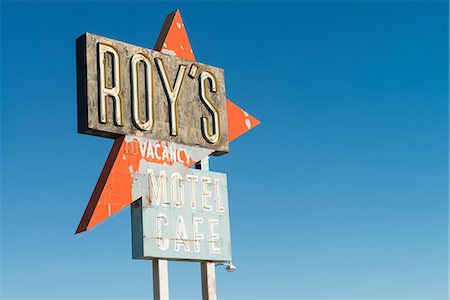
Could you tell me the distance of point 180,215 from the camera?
894 inches

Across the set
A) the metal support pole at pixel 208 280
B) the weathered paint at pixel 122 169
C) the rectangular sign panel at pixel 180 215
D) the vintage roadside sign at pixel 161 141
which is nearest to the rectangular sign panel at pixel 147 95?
the vintage roadside sign at pixel 161 141

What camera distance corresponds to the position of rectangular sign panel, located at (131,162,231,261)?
2189 centimetres

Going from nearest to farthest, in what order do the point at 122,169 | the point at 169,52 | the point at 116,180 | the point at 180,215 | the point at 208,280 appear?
the point at 116,180 → the point at 122,169 → the point at 180,215 → the point at 208,280 → the point at 169,52

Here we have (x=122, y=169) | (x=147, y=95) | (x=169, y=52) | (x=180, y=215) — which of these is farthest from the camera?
(x=169, y=52)

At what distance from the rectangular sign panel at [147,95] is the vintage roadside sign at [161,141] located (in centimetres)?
2

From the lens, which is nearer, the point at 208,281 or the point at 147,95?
the point at 147,95

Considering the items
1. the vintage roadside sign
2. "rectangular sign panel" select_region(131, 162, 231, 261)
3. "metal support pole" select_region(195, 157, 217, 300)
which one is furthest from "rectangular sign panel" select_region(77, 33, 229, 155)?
"metal support pole" select_region(195, 157, 217, 300)

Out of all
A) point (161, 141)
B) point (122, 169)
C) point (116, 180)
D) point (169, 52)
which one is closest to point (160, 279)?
point (116, 180)

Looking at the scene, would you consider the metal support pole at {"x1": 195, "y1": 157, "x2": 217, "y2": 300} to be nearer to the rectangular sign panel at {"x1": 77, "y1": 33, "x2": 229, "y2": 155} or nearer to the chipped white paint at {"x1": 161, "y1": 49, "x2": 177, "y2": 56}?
the rectangular sign panel at {"x1": 77, "y1": 33, "x2": 229, "y2": 155}

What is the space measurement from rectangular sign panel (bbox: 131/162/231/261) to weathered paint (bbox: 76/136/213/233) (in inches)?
7.1

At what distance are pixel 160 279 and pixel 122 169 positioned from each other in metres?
2.48

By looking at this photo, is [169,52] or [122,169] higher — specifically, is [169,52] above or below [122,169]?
above

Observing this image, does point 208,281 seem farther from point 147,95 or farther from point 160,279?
point 147,95

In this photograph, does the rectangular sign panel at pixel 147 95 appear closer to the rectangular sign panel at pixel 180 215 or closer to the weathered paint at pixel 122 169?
the weathered paint at pixel 122 169
